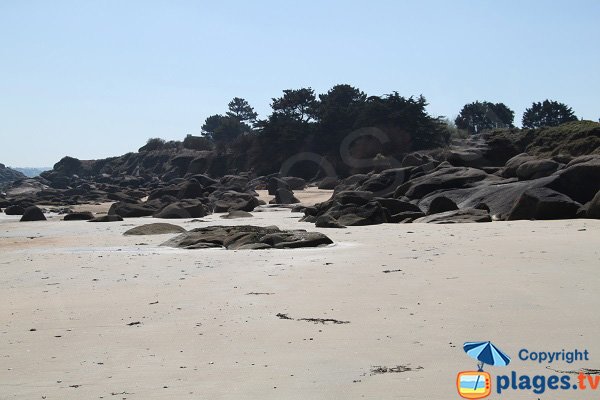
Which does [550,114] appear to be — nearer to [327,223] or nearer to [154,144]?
[154,144]

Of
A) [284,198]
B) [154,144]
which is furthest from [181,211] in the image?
[154,144]

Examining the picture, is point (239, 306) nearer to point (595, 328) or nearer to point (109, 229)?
point (595, 328)

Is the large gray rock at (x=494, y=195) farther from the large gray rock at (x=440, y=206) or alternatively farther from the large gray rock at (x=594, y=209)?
the large gray rock at (x=594, y=209)

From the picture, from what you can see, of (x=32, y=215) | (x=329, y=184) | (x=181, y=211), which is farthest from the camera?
(x=329, y=184)

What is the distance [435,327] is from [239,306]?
1930mm

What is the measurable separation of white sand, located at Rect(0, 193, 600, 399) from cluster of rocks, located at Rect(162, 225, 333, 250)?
28.6 inches

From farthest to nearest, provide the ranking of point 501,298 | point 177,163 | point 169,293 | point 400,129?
1. point 177,163
2. point 400,129
3. point 169,293
4. point 501,298

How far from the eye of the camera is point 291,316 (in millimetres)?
5820

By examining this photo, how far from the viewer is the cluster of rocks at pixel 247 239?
11430mm

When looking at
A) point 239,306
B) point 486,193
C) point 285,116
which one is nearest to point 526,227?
point 486,193

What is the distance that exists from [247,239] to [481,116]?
68.5 meters

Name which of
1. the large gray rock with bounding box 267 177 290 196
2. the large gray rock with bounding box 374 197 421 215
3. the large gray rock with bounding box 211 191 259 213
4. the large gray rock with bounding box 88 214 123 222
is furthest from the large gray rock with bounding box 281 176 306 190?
the large gray rock with bounding box 374 197 421 215

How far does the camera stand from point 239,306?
6.36 metres
